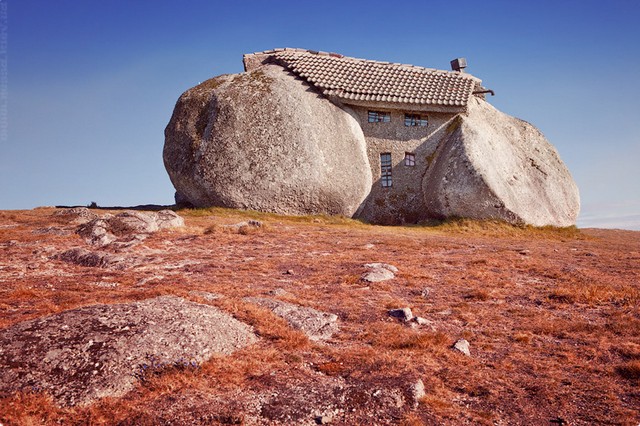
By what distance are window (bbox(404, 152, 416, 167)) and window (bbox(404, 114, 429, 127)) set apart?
1.83 m

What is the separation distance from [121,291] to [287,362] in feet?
16.3

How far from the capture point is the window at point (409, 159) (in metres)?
28.8

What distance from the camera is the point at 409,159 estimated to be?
2895 centimetres

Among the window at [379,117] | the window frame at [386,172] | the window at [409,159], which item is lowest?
the window frame at [386,172]

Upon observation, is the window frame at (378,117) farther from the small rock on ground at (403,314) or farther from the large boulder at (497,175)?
the small rock on ground at (403,314)

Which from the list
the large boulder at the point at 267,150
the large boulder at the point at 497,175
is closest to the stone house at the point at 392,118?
the large boulder at the point at 497,175

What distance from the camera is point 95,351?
661cm

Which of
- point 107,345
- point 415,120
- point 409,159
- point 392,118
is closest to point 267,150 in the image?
point 392,118

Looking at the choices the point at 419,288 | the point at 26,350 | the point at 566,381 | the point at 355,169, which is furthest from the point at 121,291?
the point at 355,169

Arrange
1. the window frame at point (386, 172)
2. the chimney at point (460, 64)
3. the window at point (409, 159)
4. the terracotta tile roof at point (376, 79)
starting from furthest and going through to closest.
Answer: the chimney at point (460, 64), the window at point (409, 159), the window frame at point (386, 172), the terracotta tile roof at point (376, 79)

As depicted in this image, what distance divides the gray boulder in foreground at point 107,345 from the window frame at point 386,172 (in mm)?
21317

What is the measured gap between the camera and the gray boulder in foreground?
6.06m

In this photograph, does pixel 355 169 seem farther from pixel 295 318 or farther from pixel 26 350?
pixel 26 350

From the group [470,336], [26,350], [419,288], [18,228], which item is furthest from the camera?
[18,228]
